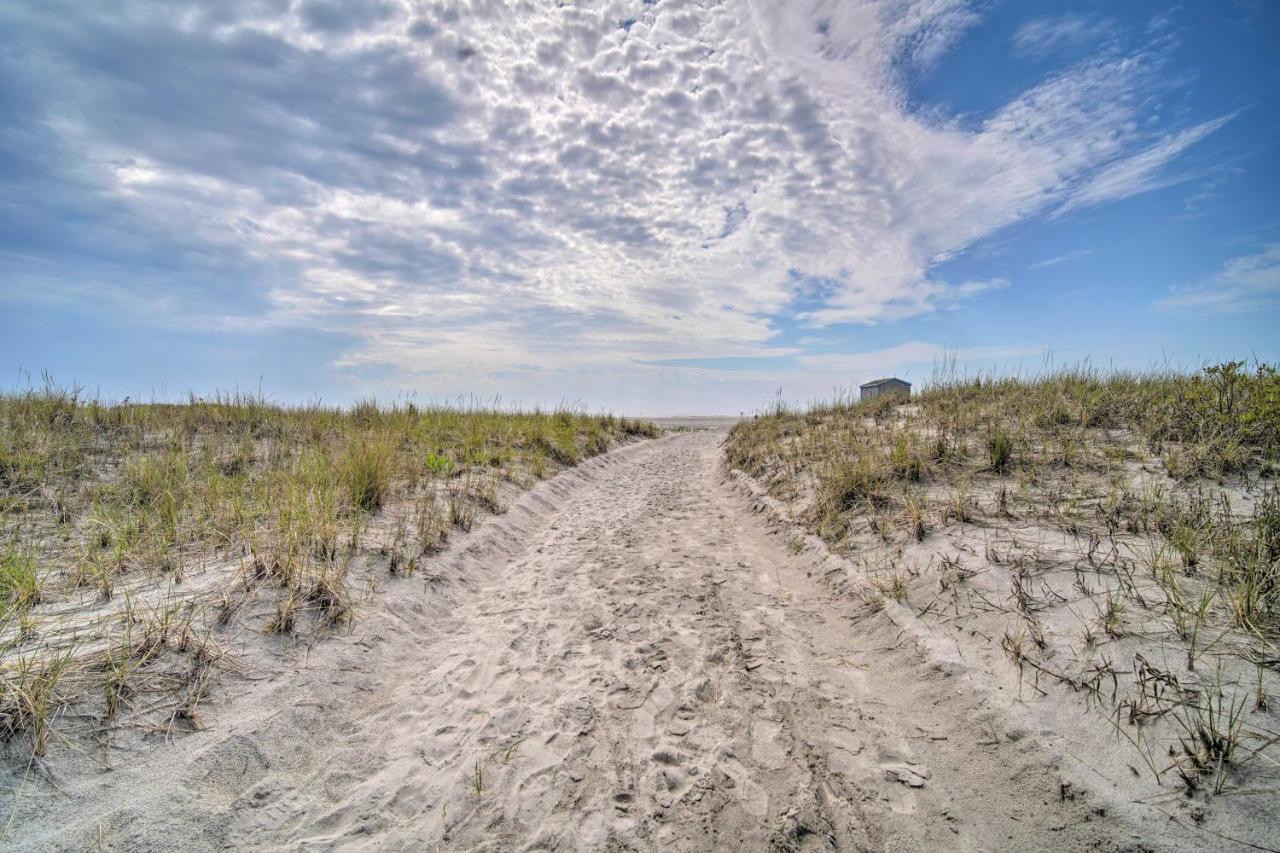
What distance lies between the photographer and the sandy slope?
245 cm

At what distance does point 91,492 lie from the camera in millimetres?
6301

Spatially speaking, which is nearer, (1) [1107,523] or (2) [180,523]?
(1) [1107,523]

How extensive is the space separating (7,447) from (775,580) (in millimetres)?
10086

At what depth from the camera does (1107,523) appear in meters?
4.59

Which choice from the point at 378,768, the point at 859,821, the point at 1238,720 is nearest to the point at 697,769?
the point at 859,821

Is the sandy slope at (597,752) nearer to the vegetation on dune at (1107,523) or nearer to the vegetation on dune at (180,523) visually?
the vegetation on dune at (180,523)

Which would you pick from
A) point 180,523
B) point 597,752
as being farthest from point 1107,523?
point 180,523

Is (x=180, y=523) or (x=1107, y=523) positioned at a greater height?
(x=1107, y=523)

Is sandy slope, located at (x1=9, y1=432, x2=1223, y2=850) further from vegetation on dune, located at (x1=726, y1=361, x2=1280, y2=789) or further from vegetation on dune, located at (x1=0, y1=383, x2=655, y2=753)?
vegetation on dune, located at (x1=726, y1=361, x2=1280, y2=789)

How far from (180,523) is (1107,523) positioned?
30.0 ft

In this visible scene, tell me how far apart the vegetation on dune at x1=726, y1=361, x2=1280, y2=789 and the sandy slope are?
65 centimetres

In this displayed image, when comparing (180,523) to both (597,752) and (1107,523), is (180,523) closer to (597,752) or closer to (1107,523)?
(597,752)

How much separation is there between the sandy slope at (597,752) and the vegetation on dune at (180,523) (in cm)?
45

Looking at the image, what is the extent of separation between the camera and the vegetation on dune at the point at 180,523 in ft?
10.4
